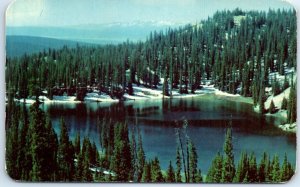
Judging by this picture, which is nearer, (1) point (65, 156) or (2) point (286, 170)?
(2) point (286, 170)

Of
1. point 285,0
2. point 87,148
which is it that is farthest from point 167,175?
point 285,0

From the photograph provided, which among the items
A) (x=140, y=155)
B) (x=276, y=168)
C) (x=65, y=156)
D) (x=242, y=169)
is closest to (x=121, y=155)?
(x=140, y=155)

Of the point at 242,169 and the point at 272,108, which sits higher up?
the point at 272,108

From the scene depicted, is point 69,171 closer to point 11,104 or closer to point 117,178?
point 117,178

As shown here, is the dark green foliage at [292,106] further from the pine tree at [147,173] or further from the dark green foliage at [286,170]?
the pine tree at [147,173]

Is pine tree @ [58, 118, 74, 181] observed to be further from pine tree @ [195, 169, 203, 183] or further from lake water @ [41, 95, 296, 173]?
pine tree @ [195, 169, 203, 183]

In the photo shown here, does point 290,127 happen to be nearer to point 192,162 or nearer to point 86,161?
point 192,162
